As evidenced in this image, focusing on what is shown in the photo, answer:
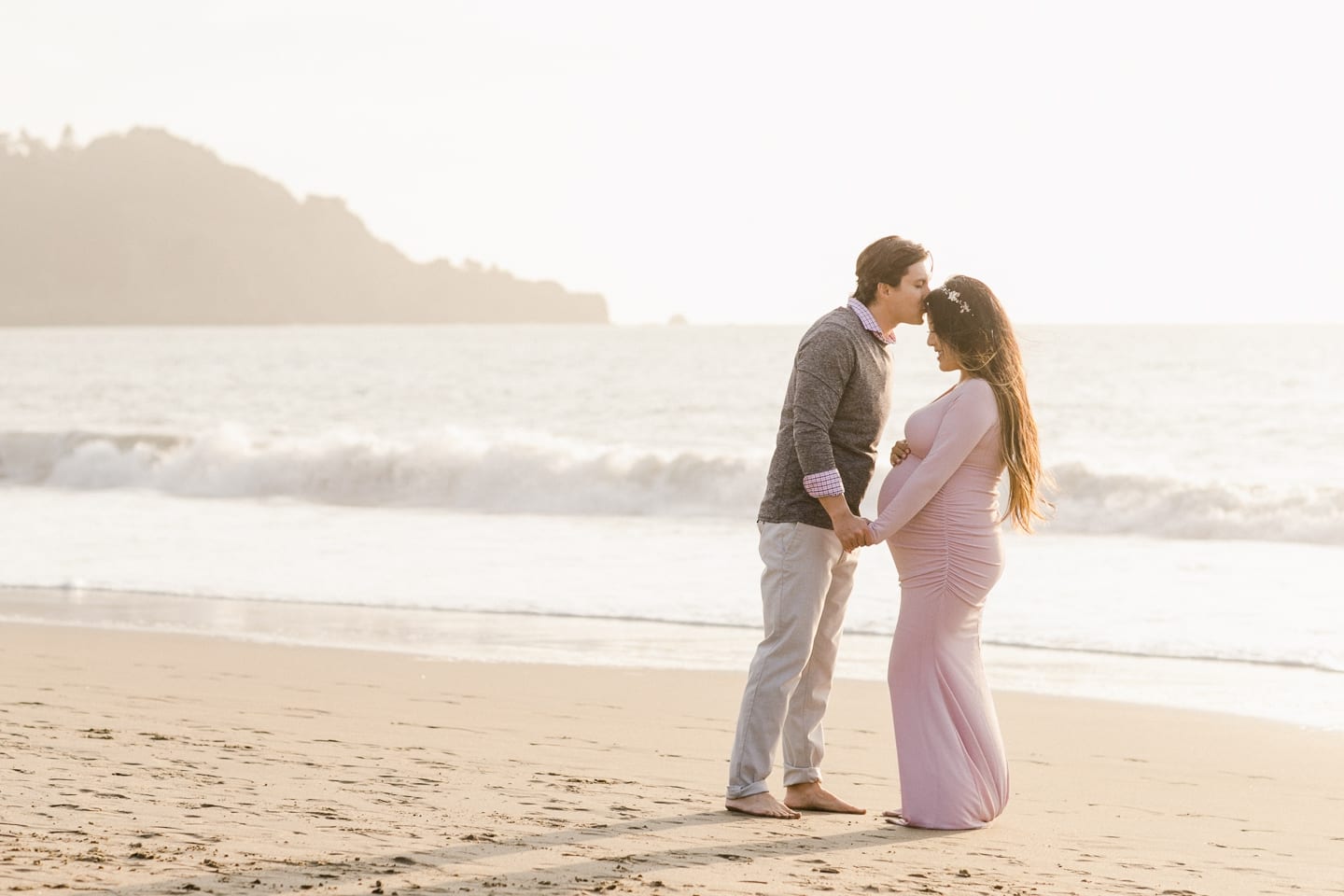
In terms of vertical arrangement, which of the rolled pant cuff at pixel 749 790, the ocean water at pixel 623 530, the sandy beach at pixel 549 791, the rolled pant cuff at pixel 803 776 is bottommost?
the sandy beach at pixel 549 791

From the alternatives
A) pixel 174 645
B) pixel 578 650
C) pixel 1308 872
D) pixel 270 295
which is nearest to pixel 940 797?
pixel 1308 872

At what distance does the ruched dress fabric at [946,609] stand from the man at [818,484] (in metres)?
0.19

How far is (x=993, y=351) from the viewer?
4734 millimetres

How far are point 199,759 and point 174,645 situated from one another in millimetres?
3472

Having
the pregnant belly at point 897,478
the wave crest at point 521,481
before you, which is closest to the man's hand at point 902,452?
the pregnant belly at point 897,478

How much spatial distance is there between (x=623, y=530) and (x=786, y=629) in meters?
11.8

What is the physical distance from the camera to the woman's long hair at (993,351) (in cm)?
473

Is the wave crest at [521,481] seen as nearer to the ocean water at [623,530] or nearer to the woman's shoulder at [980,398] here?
the ocean water at [623,530]

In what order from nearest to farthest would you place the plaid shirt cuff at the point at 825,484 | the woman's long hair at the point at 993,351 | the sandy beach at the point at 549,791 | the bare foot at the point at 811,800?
the sandy beach at the point at 549,791 → the plaid shirt cuff at the point at 825,484 → the woman's long hair at the point at 993,351 → the bare foot at the point at 811,800

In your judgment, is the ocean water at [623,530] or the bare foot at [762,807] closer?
the bare foot at [762,807]

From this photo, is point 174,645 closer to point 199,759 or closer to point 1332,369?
point 199,759

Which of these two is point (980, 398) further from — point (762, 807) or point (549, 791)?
point (549, 791)

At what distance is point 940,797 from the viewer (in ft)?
15.7

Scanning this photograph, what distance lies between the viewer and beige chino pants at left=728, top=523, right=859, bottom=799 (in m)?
4.75
